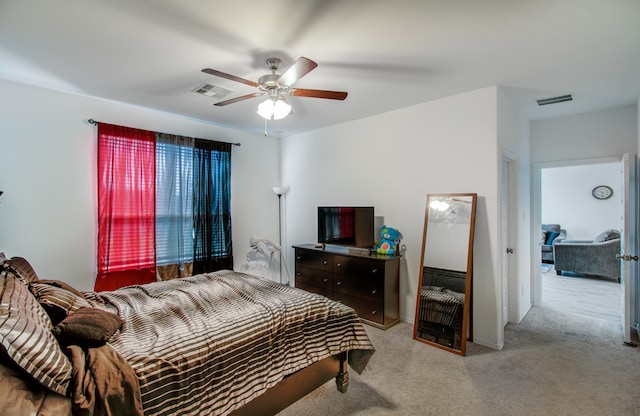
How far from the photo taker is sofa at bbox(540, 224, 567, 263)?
6.82 meters

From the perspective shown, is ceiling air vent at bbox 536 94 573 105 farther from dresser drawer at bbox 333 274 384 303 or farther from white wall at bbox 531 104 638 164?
dresser drawer at bbox 333 274 384 303

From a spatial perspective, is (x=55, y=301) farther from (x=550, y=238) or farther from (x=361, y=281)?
(x=550, y=238)

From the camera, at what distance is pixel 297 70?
6.70 ft

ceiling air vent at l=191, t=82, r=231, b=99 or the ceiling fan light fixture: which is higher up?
ceiling air vent at l=191, t=82, r=231, b=99

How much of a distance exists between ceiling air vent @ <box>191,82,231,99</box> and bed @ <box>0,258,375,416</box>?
1.91 meters

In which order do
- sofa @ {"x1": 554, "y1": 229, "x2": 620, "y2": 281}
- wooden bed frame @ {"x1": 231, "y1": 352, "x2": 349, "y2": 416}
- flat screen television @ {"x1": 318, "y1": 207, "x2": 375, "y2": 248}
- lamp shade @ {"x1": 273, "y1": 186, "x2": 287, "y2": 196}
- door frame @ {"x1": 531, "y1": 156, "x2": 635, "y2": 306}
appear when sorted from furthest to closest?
sofa @ {"x1": 554, "y1": 229, "x2": 620, "y2": 281} < lamp shade @ {"x1": 273, "y1": 186, "x2": 287, "y2": 196} < door frame @ {"x1": 531, "y1": 156, "x2": 635, "y2": 306} < flat screen television @ {"x1": 318, "y1": 207, "x2": 375, "y2": 248} < wooden bed frame @ {"x1": 231, "y1": 352, "x2": 349, "y2": 416}

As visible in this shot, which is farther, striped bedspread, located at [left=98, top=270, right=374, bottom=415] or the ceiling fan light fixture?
the ceiling fan light fixture

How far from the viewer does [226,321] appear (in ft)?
6.08

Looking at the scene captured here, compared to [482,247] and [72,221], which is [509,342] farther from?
[72,221]

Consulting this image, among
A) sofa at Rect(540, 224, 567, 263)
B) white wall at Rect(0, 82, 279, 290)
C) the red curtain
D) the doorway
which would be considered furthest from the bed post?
sofa at Rect(540, 224, 567, 263)

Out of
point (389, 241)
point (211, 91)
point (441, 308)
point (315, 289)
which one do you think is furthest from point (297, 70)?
point (315, 289)

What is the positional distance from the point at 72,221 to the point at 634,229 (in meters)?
6.06

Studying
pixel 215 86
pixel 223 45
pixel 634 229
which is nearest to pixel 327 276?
→ pixel 215 86

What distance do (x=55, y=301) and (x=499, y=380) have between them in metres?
3.15
